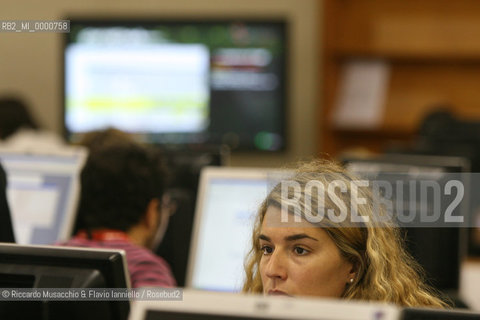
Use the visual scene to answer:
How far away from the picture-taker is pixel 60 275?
1.22m

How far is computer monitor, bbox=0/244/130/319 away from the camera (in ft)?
3.99

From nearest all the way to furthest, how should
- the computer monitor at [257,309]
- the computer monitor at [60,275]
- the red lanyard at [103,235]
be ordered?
the computer monitor at [257,309], the computer monitor at [60,275], the red lanyard at [103,235]

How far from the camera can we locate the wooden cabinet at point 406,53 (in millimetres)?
4977

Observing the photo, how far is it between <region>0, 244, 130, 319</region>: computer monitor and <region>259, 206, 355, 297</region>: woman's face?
368mm

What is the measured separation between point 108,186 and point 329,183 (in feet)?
2.57

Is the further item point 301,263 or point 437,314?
point 301,263

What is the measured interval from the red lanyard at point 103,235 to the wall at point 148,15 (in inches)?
125

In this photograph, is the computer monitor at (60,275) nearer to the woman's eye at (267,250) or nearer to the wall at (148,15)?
the woman's eye at (267,250)

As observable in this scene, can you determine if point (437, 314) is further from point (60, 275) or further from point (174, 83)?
point (174, 83)

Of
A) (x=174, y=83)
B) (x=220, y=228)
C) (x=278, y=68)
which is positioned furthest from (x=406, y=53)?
(x=220, y=228)

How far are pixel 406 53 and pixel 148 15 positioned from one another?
165 centimetres

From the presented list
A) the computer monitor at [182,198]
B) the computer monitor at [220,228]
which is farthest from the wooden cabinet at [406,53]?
the computer monitor at [220,228]

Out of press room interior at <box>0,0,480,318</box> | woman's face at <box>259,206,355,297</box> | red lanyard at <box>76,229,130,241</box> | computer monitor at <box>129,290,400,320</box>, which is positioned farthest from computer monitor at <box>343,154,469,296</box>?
press room interior at <box>0,0,480,318</box>

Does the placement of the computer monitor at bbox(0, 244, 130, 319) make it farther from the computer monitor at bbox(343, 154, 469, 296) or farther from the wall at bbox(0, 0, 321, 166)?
the wall at bbox(0, 0, 321, 166)
